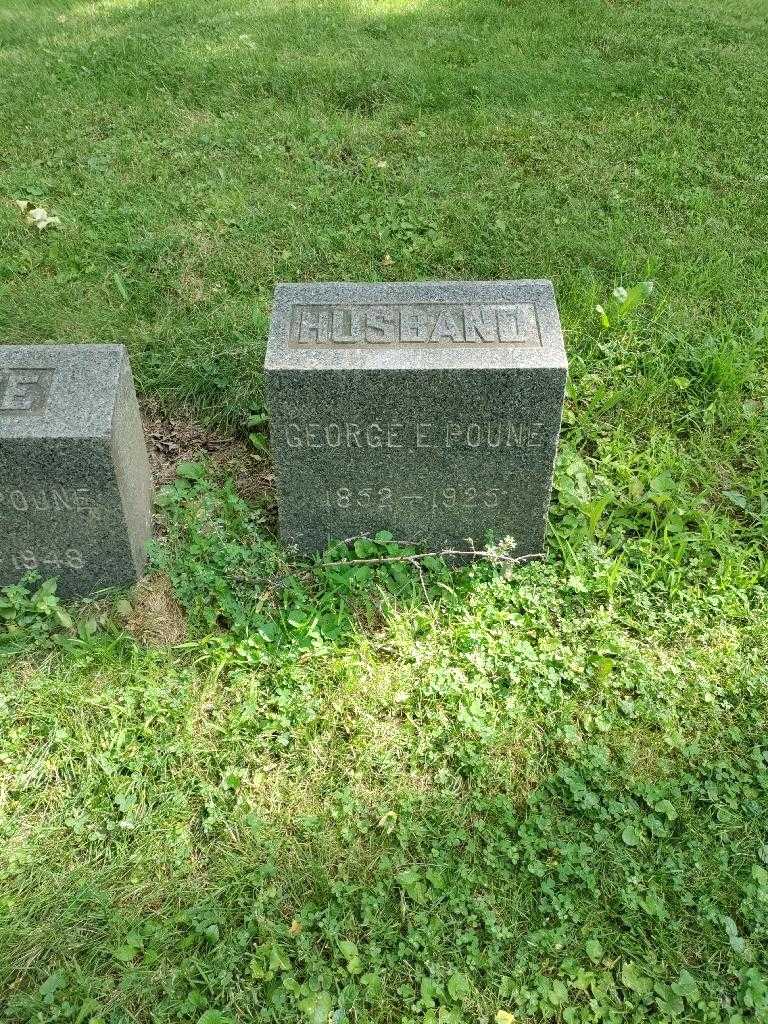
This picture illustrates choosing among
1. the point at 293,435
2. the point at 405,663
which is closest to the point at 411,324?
the point at 293,435

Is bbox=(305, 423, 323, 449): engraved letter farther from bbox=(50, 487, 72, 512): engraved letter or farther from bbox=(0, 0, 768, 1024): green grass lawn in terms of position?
bbox=(50, 487, 72, 512): engraved letter

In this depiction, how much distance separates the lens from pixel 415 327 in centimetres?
304

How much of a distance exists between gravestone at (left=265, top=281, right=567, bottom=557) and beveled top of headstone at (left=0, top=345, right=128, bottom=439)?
551 millimetres

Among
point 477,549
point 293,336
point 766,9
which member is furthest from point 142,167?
point 766,9

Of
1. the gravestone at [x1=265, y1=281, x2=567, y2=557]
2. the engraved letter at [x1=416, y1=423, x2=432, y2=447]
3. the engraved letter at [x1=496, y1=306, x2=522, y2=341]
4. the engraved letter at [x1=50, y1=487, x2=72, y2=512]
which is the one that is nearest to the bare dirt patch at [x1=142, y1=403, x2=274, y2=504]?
the gravestone at [x1=265, y1=281, x2=567, y2=557]

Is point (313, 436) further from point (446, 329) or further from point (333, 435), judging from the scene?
point (446, 329)

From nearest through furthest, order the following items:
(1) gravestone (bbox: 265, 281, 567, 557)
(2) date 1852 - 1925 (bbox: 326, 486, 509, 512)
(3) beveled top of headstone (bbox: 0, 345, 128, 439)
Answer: (3) beveled top of headstone (bbox: 0, 345, 128, 439), (1) gravestone (bbox: 265, 281, 567, 557), (2) date 1852 - 1925 (bbox: 326, 486, 509, 512)

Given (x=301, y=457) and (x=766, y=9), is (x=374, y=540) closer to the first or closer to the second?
(x=301, y=457)

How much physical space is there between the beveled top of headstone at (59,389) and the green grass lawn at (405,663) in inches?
26.6

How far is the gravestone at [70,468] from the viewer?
2840 millimetres

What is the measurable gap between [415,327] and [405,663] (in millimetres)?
1169

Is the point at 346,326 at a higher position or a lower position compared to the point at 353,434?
higher

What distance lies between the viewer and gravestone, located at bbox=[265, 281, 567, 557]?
9.62 feet

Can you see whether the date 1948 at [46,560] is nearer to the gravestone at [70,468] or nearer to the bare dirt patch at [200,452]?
the gravestone at [70,468]
